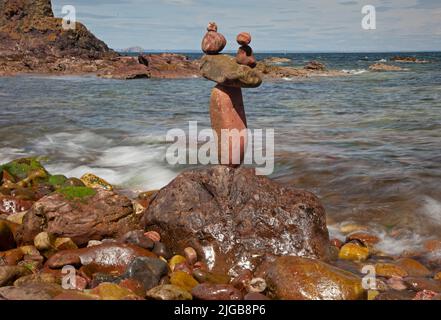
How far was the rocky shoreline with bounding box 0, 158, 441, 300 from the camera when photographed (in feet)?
18.0

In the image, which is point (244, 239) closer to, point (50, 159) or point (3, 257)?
point (3, 257)

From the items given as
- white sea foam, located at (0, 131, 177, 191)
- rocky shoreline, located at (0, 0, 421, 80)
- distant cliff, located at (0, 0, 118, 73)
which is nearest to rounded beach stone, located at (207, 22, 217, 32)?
white sea foam, located at (0, 131, 177, 191)

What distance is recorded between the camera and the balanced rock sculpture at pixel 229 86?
674 centimetres

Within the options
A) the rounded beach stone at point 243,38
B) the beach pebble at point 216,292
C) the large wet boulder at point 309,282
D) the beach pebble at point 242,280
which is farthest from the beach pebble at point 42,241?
the rounded beach stone at point 243,38

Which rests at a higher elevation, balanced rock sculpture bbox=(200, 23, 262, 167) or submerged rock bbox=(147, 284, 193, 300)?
balanced rock sculpture bbox=(200, 23, 262, 167)

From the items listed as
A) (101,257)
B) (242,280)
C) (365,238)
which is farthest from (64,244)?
(365,238)

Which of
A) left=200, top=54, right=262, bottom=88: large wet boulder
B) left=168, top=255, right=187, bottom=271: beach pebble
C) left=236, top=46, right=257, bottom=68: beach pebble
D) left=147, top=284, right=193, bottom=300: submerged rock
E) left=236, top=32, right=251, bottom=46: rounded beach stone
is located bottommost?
left=168, top=255, right=187, bottom=271: beach pebble

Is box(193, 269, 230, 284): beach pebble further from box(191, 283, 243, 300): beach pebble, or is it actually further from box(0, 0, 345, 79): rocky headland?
box(0, 0, 345, 79): rocky headland

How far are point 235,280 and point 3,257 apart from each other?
299cm

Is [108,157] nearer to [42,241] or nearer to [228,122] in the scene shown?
[42,241]

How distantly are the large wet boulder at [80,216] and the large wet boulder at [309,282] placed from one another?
2738 mm

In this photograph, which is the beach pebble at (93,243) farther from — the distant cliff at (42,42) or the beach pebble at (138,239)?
the distant cliff at (42,42)

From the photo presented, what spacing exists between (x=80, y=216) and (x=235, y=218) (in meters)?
2.26

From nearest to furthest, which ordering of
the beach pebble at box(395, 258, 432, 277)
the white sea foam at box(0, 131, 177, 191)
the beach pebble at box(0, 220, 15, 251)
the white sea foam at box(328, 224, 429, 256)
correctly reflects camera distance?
the beach pebble at box(395, 258, 432, 277)
the beach pebble at box(0, 220, 15, 251)
the white sea foam at box(328, 224, 429, 256)
the white sea foam at box(0, 131, 177, 191)
